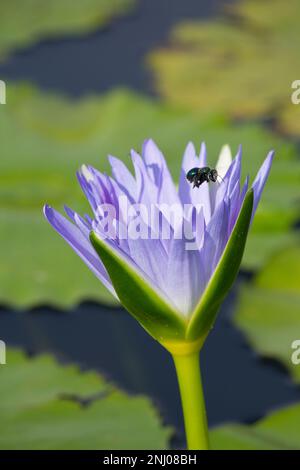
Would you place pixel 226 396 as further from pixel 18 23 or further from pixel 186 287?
pixel 18 23

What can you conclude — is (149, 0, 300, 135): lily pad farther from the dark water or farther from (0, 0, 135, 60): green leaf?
the dark water

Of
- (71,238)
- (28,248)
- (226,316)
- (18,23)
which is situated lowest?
(71,238)

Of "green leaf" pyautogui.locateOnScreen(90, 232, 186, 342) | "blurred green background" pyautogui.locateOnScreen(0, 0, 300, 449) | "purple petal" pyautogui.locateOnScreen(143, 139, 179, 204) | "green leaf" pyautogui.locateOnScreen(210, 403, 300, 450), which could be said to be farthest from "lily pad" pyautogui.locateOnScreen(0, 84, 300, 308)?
"green leaf" pyautogui.locateOnScreen(90, 232, 186, 342)

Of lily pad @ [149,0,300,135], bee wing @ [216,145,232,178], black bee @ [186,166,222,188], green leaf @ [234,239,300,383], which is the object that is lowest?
black bee @ [186,166,222,188]

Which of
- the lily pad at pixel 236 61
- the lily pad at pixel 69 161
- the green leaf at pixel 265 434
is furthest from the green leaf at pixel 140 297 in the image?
the lily pad at pixel 236 61

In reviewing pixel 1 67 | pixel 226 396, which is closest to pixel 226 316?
pixel 226 396

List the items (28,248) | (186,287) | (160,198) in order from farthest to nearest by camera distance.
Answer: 1. (28,248)
2. (160,198)
3. (186,287)

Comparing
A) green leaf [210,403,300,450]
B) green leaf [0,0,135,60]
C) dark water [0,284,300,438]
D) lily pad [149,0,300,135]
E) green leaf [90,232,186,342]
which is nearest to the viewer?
green leaf [90,232,186,342]
